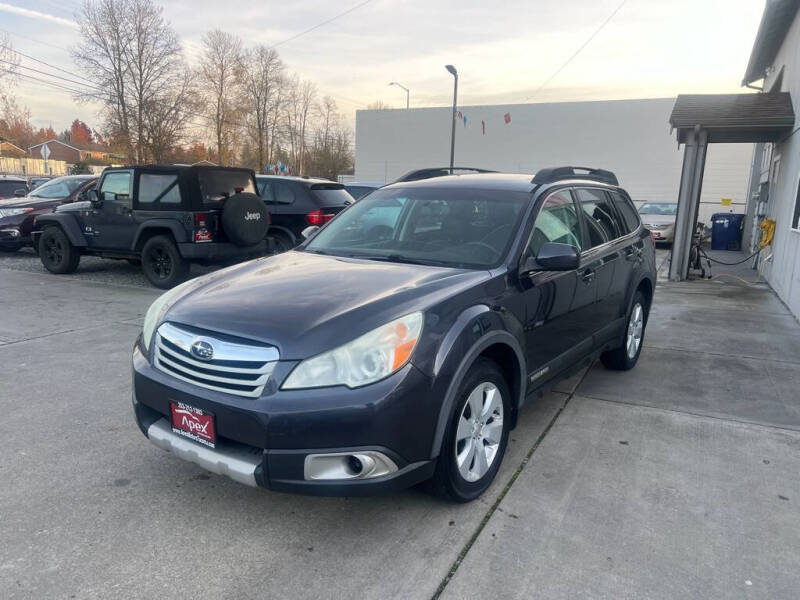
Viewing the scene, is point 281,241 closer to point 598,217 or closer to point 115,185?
point 115,185

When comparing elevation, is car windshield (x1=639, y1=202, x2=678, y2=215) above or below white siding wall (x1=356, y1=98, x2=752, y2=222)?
below

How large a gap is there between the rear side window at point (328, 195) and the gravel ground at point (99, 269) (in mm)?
2455

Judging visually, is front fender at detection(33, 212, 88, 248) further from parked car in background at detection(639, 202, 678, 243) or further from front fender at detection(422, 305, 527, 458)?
parked car in background at detection(639, 202, 678, 243)

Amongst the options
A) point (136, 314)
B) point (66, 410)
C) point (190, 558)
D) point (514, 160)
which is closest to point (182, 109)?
point (514, 160)

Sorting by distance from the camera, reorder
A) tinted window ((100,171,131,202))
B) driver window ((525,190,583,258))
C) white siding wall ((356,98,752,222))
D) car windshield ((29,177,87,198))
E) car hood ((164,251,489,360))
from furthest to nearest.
A: white siding wall ((356,98,752,222)) → car windshield ((29,177,87,198)) → tinted window ((100,171,131,202)) → driver window ((525,190,583,258)) → car hood ((164,251,489,360))

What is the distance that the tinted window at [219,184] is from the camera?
28.6 ft

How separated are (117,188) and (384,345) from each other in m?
8.31

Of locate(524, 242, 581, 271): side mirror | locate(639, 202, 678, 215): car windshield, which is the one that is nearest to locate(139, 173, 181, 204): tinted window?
locate(524, 242, 581, 271): side mirror

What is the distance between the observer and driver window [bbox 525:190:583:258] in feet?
12.1

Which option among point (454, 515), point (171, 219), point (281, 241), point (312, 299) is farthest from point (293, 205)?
point (454, 515)

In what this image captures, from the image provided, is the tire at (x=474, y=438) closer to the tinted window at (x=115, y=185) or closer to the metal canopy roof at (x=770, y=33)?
the tinted window at (x=115, y=185)

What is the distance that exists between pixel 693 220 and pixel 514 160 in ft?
84.4

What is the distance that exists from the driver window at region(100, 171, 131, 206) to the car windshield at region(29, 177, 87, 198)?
15.9 feet

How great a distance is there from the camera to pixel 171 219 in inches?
A: 343
